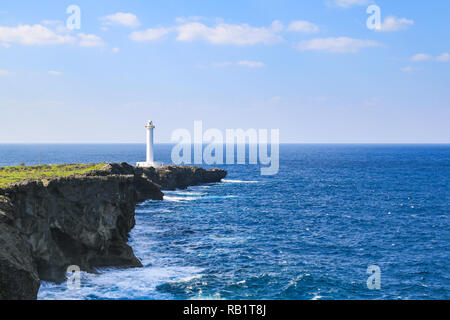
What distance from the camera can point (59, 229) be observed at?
33906mm

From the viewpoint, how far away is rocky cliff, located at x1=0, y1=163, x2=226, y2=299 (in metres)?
24.5

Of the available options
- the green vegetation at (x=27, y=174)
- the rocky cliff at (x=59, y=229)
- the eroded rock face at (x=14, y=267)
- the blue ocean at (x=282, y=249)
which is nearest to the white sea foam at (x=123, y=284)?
the blue ocean at (x=282, y=249)

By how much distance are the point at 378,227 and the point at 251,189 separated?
44433 millimetres

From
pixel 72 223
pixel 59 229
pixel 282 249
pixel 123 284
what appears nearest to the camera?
pixel 123 284

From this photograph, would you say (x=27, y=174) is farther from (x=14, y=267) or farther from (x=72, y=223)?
(x=14, y=267)

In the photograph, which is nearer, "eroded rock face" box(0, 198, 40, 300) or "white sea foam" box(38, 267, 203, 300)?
"eroded rock face" box(0, 198, 40, 300)

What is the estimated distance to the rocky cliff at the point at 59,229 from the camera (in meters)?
24.5
